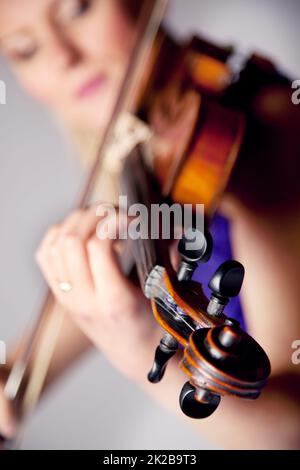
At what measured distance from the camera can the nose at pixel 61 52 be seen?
1.15 m

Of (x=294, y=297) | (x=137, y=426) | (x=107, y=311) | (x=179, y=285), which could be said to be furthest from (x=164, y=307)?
(x=137, y=426)

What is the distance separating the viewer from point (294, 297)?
0.74m

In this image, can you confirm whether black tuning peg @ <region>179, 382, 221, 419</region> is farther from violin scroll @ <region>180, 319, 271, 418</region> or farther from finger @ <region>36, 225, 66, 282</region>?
finger @ <region>36, 225, 66, 282</region>

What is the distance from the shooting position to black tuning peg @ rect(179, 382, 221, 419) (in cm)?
41

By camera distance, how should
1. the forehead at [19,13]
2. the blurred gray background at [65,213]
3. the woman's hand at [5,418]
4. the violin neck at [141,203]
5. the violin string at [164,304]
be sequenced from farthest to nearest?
1. the blurred gray background at [65,213]
2. the forehead at [19,13]
3. the woman's hand at [5,418]
4. the violin neck at [141,203]
5. the violin string at [164,304]

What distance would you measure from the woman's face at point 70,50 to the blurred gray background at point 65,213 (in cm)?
11

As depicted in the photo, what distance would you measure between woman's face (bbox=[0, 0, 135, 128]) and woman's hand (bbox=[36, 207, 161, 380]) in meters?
0.50

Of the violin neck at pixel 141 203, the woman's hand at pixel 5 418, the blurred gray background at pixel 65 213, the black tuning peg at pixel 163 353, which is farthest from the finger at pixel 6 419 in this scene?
the black tuning peg at pixel 163 353

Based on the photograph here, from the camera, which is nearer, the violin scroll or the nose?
the violin scroll

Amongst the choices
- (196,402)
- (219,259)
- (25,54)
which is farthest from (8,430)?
(25,54)

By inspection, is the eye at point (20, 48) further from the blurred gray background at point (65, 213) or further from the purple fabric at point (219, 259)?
the purple fabric at point (219, 259)

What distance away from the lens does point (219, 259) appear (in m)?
0.83

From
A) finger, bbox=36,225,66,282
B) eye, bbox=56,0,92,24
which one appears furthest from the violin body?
eye, bbox=56,0,92,24
